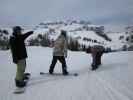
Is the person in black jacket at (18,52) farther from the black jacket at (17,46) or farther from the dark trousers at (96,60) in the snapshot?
the dark trousers at (96,60)

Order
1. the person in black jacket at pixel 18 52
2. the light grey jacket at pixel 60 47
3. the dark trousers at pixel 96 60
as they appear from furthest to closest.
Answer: the dark trousers at pixel 96 60 < the light grey jacket at pixel 60 47 < the person in black jacket at pixel 18 52

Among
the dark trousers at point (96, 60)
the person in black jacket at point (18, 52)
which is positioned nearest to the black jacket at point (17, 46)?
the person in black jacket at point (18, 52)

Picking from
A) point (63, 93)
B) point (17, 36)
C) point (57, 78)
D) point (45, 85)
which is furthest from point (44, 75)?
point (63, 93)

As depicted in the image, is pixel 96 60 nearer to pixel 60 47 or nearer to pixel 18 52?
pixel 60 47

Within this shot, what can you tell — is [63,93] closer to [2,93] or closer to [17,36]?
[2,93]

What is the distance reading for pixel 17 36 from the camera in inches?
266

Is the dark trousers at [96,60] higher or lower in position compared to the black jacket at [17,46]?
lower

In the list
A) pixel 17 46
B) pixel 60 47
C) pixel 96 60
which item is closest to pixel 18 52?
pixel 17 46

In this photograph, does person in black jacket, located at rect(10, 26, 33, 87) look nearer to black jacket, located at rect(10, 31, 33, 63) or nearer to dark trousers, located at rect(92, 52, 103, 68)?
A: black jacket, located at rect(10, 31, 33, 63)

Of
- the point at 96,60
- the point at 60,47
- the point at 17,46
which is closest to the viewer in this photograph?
the point at 17,46

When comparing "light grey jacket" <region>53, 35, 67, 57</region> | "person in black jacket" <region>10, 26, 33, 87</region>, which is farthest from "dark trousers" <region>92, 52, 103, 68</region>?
"person in black jacket" <region>10, 26, 33, 87</region>

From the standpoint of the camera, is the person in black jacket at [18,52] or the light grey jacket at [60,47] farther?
the light grey jacket at [60,47]

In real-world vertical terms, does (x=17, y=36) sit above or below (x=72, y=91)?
above

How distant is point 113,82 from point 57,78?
219 centimetres
